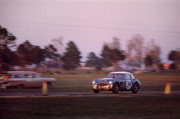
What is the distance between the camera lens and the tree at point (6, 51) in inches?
2306

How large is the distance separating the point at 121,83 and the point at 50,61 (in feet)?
290

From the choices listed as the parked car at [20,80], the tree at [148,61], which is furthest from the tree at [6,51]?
the tree at [148,61]

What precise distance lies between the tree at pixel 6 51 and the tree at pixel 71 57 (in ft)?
154

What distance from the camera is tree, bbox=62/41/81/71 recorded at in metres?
109

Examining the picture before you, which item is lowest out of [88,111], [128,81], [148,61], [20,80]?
[88,111]

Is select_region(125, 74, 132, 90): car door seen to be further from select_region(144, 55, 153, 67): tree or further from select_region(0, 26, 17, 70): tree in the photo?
select_region(144, 55, 153, 67): tree

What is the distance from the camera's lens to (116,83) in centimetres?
1992

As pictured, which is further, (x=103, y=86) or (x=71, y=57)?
(x=71, y=57)

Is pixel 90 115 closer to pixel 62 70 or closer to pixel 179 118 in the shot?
pixel 179 118

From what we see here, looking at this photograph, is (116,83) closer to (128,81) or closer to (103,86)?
(103,86)

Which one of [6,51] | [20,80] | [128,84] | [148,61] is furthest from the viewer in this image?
[148,61]

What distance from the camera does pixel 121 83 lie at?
20.2 metres

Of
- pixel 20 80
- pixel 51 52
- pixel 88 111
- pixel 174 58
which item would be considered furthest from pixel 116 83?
pixel 174 58

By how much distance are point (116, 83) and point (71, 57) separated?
9048 centimetres
